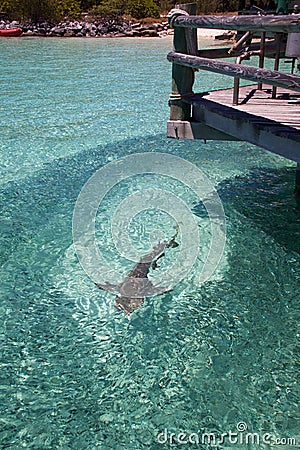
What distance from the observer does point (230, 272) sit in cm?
509

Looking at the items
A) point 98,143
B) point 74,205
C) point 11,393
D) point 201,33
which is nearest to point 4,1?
point 201,33

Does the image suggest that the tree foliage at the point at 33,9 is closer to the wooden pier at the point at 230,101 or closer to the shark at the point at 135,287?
the wooden pier at the point at 230,101

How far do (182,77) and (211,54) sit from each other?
42.0 inches

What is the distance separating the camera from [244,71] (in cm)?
438

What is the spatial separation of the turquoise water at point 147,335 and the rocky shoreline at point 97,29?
3963cm

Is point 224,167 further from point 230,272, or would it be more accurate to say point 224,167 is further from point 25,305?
point 25,305

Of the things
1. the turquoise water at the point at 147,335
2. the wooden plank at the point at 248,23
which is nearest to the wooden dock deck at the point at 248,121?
the wooden plank at the point at 248,23

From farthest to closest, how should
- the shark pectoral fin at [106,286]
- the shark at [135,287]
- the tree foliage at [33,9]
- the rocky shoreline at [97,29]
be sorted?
1. the tree foliage at [33,9]
2. the rocky shoreline at [97,29]
3. the shark pectoral fin at [106,286]
4. the shark at [135,287]

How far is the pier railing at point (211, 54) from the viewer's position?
3.82 metres

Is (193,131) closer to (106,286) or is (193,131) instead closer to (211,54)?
(211,54)

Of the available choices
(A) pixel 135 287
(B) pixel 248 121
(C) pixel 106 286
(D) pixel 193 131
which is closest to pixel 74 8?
(D) pixel 193 131

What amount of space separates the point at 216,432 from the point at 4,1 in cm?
5807

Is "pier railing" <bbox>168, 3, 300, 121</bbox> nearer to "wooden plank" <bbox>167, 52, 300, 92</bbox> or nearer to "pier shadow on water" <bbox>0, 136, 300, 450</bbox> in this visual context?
"wooden plank" <bbox>167, 52, 300, 92</bbox>

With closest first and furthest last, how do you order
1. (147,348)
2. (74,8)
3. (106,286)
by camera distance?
(147,348) < (106,286) < (74,8)
